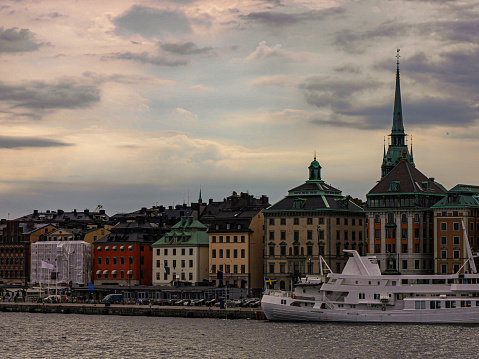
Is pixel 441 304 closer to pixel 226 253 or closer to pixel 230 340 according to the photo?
pixel 230 340

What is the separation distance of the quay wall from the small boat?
359 inches

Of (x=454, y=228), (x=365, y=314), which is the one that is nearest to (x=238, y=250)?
(x=454, y=228)

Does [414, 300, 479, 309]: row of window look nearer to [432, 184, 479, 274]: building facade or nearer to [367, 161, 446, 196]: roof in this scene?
[432, 184, 479, 274]: building facade

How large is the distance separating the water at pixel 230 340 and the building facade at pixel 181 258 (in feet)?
153

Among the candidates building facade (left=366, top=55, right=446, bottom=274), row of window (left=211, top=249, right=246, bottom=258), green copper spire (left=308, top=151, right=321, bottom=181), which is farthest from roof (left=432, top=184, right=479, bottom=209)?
row of window (left=211, top=249, right=246, bottom=258)

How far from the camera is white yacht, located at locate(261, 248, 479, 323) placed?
433 ft

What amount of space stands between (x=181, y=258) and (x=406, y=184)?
47307 mm

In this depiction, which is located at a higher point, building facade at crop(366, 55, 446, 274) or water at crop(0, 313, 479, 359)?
building facade at crop(366, 55, 446, 274)

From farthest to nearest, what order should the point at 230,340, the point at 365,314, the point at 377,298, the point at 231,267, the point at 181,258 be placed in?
the point at 181,258
the point at 231,267
the point at 377,298
the point at 365,314
the point at 230,340

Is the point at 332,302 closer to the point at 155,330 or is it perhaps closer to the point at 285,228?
the point at 155,330

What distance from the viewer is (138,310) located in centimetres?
→ 16125

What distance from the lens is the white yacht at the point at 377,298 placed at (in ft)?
433

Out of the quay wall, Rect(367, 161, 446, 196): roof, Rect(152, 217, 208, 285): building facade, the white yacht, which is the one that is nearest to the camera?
the white yacht

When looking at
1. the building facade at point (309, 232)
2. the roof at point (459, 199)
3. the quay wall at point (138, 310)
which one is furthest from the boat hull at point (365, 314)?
the building facade at point (309, 232)
